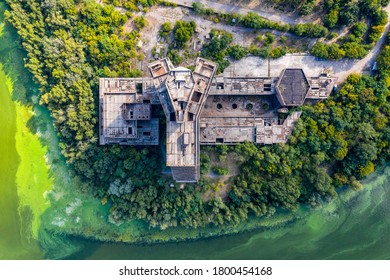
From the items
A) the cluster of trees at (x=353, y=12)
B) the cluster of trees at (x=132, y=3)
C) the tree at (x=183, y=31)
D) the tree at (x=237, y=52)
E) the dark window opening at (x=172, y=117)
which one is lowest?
the dark window opening at (x=172, y=117)

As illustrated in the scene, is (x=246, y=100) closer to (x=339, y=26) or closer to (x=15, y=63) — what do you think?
(x=339, y=26)

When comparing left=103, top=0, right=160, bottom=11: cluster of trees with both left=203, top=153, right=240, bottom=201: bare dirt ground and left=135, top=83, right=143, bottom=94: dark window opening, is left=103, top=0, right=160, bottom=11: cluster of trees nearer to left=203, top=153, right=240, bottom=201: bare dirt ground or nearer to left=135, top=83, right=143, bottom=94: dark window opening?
left=135, top=83, right=143, bottom=94: dark window opening

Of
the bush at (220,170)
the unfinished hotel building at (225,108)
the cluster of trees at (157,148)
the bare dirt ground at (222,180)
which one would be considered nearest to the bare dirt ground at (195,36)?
the cluster of trees at (157,148)

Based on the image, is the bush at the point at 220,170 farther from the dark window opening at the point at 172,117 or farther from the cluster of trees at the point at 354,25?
the cluster of trees at the point at 354,25

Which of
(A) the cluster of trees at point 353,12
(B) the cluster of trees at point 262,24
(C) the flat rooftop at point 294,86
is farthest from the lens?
(B) the cluster of trees at point 262,24

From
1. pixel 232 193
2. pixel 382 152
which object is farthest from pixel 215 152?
pixel 382 152

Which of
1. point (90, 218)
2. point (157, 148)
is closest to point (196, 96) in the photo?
point (157, 148)
